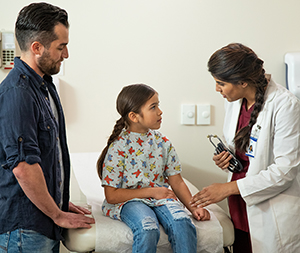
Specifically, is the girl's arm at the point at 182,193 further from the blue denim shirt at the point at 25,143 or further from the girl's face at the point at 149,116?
the blue denim shirt at the point at 25,143

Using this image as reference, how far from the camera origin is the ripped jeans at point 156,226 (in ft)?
4.18

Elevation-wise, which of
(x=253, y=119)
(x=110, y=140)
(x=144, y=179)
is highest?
(x=253, y=119)

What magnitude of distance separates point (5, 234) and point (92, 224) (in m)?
0.33

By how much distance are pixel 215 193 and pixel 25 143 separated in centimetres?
78

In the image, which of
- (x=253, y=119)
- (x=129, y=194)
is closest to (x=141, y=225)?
(x=129, y=194)

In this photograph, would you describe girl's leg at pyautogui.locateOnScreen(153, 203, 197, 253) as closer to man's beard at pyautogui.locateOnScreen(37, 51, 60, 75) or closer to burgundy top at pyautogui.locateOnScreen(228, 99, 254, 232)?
burgundy top at pyautogui.locateOnScreen(228, 99, 254, 232)

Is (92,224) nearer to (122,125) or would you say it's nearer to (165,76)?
(122,125)

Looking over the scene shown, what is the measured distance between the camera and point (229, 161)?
1.61 meters

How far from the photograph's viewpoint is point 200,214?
1.46 m

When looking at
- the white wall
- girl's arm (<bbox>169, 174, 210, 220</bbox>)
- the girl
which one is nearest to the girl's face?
the girl

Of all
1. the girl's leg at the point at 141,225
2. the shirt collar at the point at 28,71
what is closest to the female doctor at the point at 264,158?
the girl's leg at the point at 141,225

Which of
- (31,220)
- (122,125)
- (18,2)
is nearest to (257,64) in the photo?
(122,125)

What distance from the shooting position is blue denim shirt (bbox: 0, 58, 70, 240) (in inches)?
43.5

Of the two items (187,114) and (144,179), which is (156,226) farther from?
(187,114)
